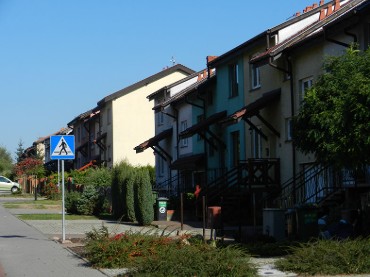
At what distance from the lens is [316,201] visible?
66.1ft

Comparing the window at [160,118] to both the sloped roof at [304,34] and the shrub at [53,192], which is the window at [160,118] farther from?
the sloped roof at [304,34]

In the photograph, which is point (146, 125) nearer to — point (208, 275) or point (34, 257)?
point (34, 257)

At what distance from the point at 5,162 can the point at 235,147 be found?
78.1 m

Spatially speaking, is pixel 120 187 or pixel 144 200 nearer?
pixel 144 200

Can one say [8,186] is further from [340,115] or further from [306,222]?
[340,115]

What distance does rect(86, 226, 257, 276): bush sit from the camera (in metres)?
10.2

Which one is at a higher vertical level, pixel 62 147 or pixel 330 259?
pixel 62 147

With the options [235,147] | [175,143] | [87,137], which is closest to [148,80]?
[175,143]

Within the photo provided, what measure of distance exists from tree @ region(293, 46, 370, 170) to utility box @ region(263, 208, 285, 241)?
2844 millimetres

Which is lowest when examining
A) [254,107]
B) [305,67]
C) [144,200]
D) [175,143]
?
[144,200]

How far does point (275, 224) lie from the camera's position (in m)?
16.0

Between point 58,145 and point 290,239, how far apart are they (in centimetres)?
682

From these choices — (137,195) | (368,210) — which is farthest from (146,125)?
(368,210)

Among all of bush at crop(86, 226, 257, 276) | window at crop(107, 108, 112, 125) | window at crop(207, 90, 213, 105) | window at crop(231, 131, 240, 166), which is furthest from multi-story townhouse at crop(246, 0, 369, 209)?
window at crop(107, 108, 112, 125)
